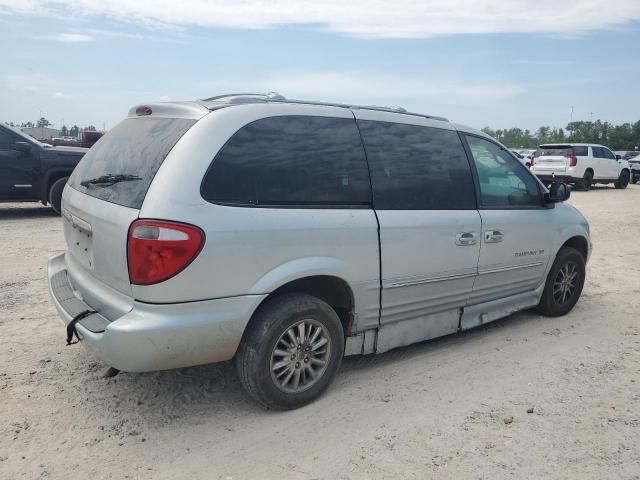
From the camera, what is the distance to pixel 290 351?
3.17 m

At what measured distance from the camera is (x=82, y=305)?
3.19 meters

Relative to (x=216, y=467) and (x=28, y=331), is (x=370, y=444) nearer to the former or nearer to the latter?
(x=216, y=467)

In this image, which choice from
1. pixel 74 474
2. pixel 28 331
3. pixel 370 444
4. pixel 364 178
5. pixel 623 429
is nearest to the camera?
pixel 74 474

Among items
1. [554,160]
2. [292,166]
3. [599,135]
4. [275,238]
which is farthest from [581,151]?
[599,135]

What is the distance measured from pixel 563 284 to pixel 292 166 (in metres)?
3.24

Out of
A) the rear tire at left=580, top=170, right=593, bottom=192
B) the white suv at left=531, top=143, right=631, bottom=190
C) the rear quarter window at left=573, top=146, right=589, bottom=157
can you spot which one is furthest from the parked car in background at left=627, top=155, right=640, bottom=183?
the rear quarter window at left=573, top=146, right=589, bottom=157

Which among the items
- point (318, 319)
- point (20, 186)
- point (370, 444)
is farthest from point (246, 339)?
point (20, 186)

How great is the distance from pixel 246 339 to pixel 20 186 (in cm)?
831

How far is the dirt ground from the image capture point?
2717mm

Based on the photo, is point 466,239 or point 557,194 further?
point 557,194

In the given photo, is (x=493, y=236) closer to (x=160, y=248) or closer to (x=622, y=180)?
(x=160, y=248)

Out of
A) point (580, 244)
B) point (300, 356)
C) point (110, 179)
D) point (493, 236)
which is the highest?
point (110, 179)

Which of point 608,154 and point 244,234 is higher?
point 608,154

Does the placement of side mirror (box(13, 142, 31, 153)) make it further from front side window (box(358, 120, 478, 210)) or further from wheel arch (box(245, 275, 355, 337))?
wheel arch (box(245, 275, 355, 337))
